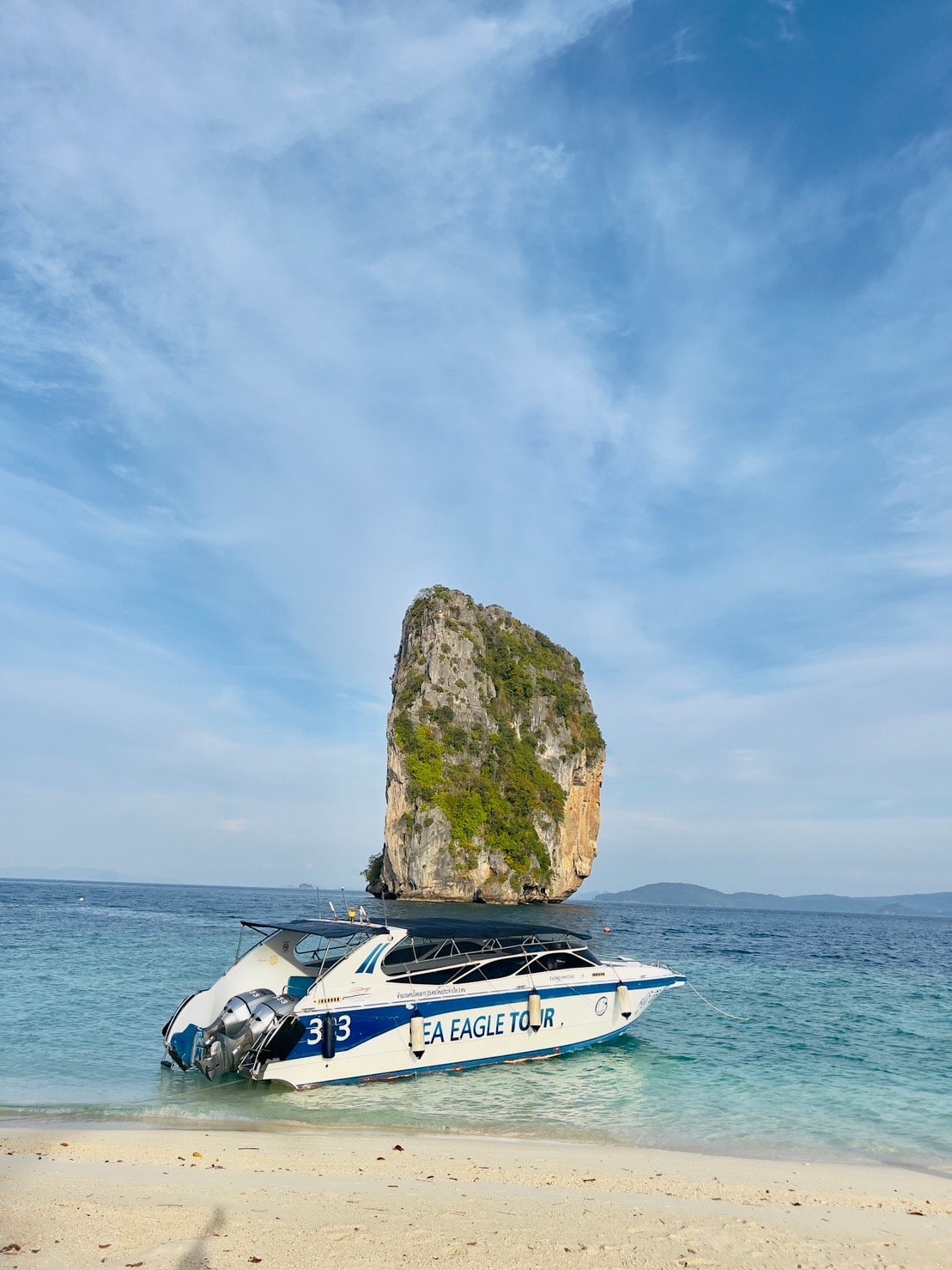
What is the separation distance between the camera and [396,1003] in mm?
13586

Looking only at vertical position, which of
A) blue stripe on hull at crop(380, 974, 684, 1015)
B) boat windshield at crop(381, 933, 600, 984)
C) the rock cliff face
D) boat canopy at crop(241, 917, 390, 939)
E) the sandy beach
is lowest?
the sandy beach

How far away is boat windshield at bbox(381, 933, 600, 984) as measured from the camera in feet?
47.1

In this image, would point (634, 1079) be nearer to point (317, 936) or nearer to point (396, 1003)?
point (396, 1003)

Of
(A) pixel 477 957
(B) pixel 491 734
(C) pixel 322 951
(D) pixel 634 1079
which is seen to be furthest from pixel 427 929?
(B) pixel 491 734

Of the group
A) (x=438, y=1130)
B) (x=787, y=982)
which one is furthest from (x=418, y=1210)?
(x=787, y=982)

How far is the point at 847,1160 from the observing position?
1036 centimetres

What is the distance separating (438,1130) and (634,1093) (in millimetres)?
3770

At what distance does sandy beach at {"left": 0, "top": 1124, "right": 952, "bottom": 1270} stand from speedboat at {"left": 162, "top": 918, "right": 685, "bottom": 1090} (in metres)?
2.39

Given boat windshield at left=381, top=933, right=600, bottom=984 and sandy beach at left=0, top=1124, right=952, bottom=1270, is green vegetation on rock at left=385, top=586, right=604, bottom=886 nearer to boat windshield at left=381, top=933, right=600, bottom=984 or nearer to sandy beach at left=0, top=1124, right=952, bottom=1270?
boat windshield at left=381, top=933, right=600, bottom=984

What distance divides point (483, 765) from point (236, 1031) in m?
68.9

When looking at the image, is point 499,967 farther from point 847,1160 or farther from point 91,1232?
point 91,1232

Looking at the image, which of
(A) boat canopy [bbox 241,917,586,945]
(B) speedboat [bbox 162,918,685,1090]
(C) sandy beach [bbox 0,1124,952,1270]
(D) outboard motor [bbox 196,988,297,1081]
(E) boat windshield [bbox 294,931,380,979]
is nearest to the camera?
(C) sandy beach [bbox 0,1124,952,1270]

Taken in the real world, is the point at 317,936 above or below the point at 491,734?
below

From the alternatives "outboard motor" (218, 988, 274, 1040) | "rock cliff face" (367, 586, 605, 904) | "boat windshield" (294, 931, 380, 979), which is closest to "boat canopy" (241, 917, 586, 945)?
"boat windshield" (294, 931, 380, 979)
